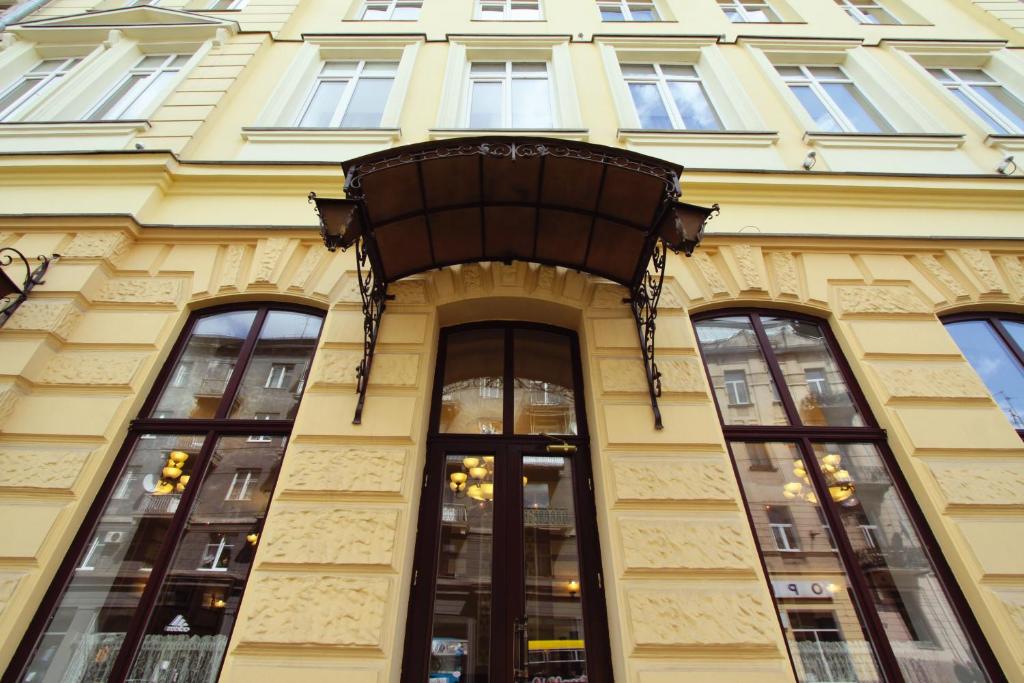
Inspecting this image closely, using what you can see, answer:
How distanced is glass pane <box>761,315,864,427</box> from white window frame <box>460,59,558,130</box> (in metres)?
4.33

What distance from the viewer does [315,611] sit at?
123 inches

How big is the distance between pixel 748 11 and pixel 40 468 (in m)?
13.2

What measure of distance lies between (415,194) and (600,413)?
250 centimetres

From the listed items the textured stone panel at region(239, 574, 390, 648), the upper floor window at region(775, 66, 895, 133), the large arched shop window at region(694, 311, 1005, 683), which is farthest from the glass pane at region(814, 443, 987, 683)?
the upper floor window at region(775, 66, 895, 133)

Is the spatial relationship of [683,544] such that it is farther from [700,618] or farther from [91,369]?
[91,369]

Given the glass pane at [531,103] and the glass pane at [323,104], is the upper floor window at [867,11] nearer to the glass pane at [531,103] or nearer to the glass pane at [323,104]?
the glass pane at [531,103]

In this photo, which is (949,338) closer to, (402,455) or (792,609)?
(792,609)

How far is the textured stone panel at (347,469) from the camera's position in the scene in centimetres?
365

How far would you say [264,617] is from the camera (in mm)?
3100

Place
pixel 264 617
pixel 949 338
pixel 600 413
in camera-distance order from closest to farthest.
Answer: pixel 264 617 < pixel 600 413 < pixel 949 338

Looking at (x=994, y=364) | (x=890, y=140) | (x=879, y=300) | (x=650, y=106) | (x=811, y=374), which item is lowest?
(x=811, y=374)

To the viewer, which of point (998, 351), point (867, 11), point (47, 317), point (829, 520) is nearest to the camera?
point (829, 520)

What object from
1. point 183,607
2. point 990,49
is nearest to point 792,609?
point 183,607

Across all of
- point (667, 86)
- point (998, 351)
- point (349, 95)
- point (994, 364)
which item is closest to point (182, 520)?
point (349, 95)
